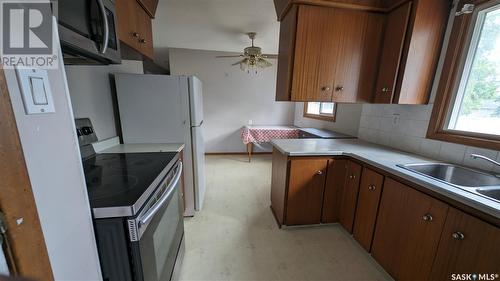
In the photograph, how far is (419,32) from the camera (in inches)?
57.4

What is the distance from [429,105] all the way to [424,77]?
248mm

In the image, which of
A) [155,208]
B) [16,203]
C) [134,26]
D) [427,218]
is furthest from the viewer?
[134,26]

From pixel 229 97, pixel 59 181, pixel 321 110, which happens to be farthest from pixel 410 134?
pixel 229 97

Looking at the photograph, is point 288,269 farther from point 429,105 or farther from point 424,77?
point 424,77

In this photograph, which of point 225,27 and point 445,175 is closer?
point 445,175

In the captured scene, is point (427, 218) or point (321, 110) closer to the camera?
point (427, 218)

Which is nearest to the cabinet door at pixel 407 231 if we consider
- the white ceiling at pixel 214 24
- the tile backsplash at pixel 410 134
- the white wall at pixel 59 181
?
the tile backsplash at pixel 410 134

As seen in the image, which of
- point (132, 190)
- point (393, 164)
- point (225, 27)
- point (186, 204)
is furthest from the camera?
point (225, 27)

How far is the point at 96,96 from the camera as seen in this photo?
1560mm

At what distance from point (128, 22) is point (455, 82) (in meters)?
2.47

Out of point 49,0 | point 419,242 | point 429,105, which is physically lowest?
point 419,242

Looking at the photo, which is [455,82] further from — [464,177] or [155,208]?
[155,208]

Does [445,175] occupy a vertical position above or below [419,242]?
above

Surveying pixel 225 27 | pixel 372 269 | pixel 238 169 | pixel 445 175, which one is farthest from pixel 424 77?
pixel 238 169
